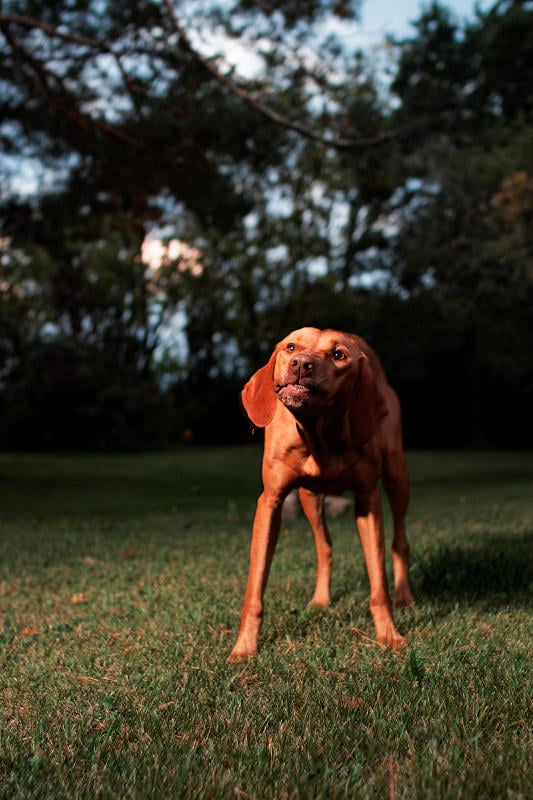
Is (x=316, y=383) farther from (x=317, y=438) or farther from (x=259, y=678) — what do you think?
(x=259, y=678)

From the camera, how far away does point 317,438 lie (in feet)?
10.9

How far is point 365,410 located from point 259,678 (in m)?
1.22

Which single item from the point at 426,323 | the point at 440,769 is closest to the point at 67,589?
the point at 440,769

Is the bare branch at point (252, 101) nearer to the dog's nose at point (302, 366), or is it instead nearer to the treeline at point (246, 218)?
the treeline at point (246, 218)

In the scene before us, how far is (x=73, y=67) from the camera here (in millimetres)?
10539

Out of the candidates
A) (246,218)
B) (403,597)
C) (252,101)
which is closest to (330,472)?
(403,597)

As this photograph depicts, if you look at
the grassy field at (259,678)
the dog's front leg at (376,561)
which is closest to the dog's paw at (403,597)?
the grassy field at (259,678)

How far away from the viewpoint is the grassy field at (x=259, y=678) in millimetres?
2127

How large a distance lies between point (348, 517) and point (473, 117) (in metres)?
7.79

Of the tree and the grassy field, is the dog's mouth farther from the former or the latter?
the tree

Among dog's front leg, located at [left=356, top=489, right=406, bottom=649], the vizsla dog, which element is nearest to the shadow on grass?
dog's front leg, located at [left=356, top=489, right=406, bottom=649]

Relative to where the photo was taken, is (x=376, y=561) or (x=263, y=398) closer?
(x=263, y=398)

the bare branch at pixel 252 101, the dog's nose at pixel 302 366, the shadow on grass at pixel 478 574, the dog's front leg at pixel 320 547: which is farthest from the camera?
the bare branch at pixel 252 101

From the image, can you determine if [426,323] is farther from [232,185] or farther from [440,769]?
[440,769]
